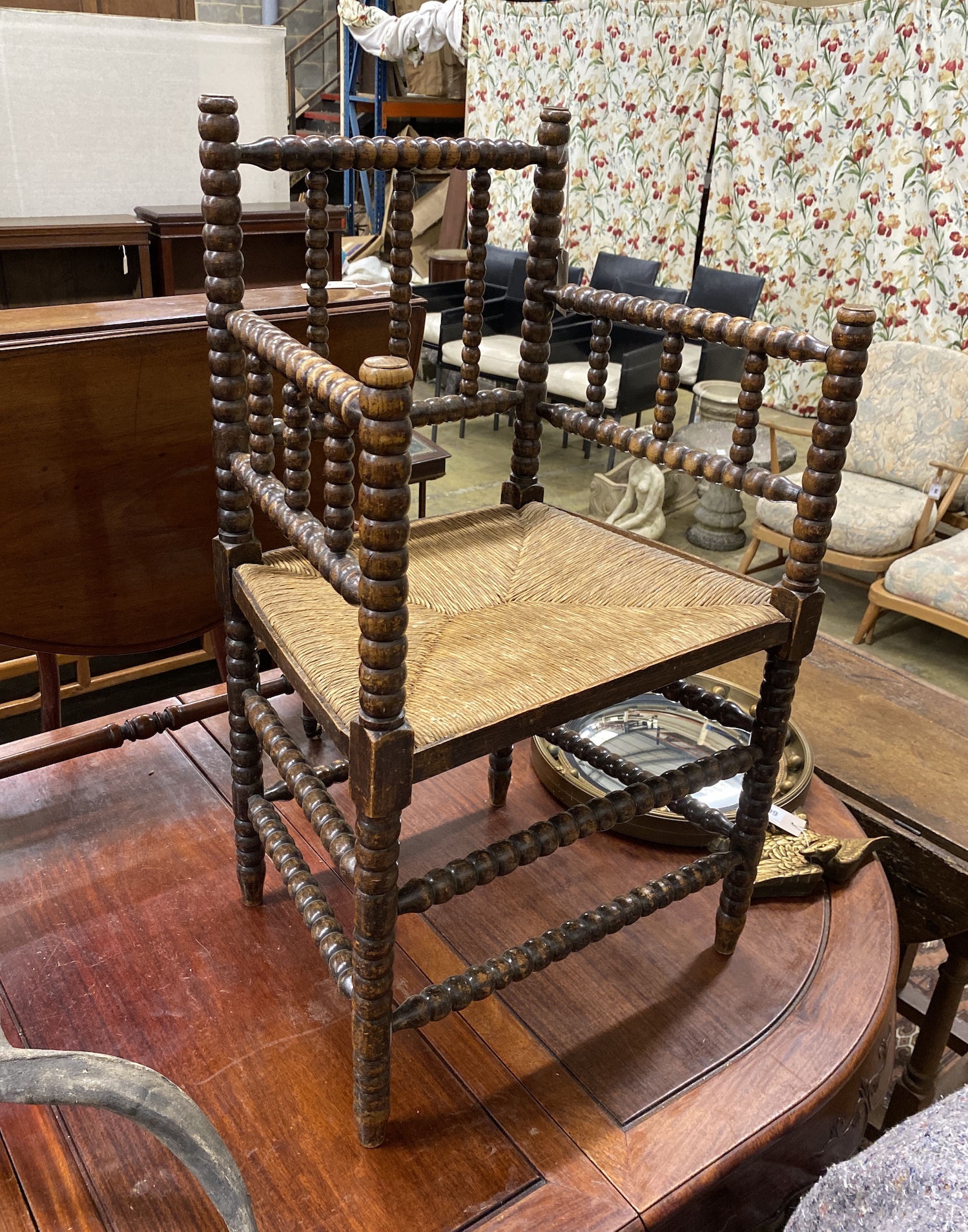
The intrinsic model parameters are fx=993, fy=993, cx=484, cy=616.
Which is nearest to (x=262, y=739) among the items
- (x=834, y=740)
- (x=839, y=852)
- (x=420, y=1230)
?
(x=420, y=1230)

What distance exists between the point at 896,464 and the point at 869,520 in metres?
0.39

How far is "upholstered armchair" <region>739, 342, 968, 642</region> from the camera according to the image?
3371mm

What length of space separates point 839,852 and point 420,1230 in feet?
2.29

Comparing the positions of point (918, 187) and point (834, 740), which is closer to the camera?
point (834, 740)

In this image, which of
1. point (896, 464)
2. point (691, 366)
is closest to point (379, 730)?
point (896, 464)

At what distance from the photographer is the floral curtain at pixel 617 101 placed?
5.29 meters

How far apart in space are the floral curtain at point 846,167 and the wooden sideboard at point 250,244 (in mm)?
→ 3035

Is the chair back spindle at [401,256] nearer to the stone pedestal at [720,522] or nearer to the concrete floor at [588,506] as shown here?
the concrete floor at [588,506]

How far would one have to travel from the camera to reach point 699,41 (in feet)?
16.9

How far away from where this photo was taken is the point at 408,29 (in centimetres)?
686

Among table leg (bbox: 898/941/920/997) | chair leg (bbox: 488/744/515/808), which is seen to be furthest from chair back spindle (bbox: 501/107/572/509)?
table leg (bbox: 898/941/920/997)

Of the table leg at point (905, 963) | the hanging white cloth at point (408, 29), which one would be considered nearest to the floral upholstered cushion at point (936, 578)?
the table leg at point (905, 963)

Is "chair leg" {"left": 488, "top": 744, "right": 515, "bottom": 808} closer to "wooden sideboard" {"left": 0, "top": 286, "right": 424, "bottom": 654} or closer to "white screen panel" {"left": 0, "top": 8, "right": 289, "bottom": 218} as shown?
"wooden sideboard" {"left": 0, "top": 286, "right": 424, "bottom": 654}

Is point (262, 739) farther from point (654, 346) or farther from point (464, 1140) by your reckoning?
point (654, 346)
